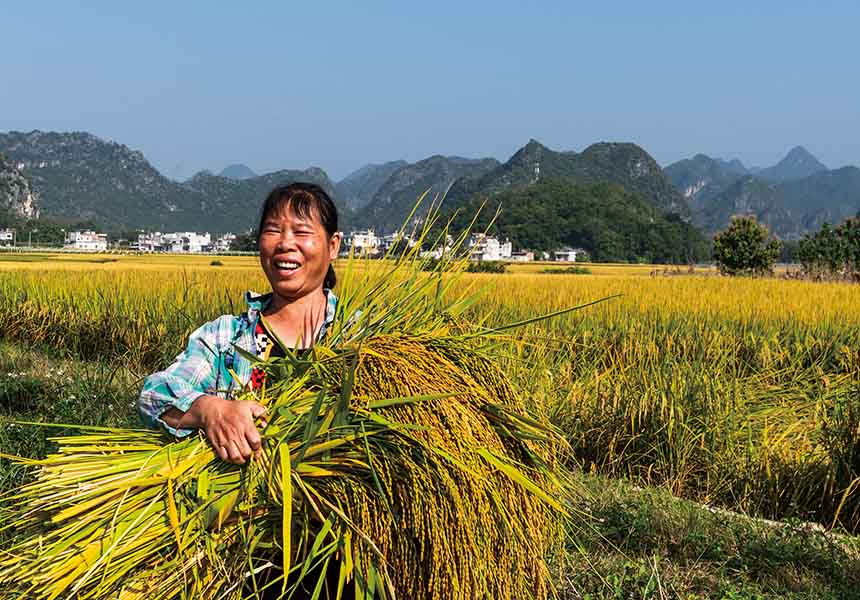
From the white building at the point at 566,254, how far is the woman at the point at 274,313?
61.7m

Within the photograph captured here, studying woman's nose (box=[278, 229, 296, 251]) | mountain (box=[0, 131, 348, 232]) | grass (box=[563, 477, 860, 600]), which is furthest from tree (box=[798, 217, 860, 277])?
mountain (box=[0, 131, 348, 232])

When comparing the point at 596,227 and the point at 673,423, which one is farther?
the point at 596,227

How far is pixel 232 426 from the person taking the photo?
143 cm

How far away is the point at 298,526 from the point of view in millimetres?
1495

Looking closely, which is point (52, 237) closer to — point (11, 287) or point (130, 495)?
point (11, 287)

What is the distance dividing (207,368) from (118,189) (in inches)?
5896

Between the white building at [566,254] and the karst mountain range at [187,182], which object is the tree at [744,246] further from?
the karst mountain range at [187,182]

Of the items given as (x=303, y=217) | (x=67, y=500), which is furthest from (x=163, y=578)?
(x=303, y=217)

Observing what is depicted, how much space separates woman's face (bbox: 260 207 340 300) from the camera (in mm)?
1924

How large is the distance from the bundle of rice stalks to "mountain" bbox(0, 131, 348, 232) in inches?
4595

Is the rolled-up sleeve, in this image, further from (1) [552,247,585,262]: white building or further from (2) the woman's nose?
(1) [552,247,585,262]: white building

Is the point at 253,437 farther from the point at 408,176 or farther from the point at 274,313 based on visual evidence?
the point at 408,176

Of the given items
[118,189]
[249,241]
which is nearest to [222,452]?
[249,241]

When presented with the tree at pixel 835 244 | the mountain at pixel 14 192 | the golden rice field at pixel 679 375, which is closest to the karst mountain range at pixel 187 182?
the mountain at pixel 14 192
